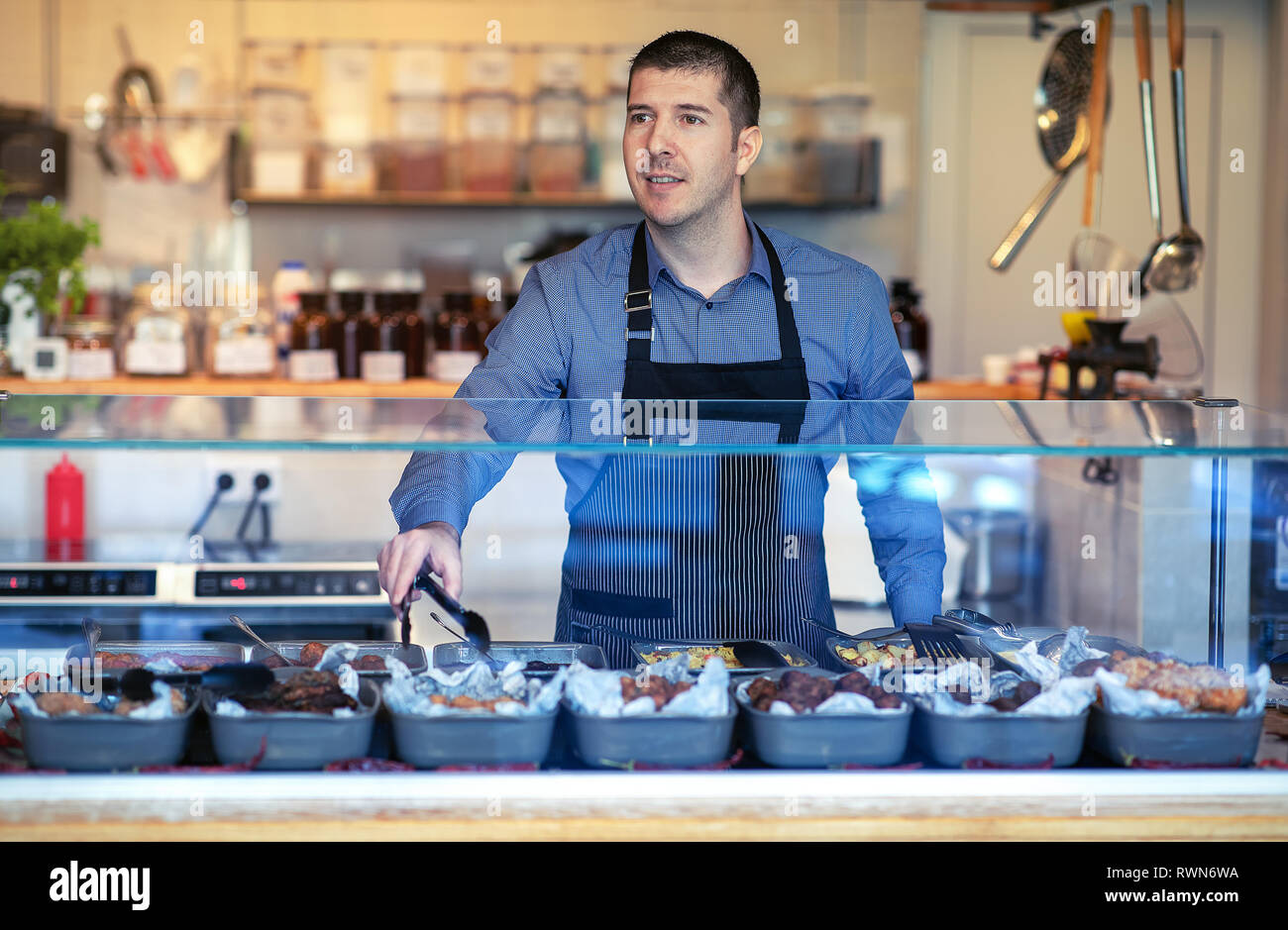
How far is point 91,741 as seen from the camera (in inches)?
51.8

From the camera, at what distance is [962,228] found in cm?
454

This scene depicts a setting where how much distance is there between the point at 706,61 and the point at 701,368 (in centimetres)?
45

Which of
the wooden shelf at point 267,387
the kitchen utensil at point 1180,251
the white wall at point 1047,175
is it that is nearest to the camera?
the kitchen utensil at point 1180,251

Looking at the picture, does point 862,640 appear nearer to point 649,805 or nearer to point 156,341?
point 649,805

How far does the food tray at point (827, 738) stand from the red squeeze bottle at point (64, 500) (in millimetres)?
2394

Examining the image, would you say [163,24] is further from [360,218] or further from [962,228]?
[962,228]

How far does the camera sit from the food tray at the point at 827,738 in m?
1.34

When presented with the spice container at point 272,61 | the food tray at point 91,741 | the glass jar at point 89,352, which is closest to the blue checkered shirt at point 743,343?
the food tray at point 91,741

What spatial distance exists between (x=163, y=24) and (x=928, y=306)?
2643mm

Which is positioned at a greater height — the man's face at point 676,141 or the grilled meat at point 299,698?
the man's face at point 676,141

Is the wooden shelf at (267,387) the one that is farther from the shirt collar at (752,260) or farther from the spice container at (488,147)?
the shirt collar at (752,260)

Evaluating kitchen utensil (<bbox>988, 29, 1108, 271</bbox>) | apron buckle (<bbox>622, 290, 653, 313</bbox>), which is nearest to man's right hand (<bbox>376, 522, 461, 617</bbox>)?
apron buckle (<bbox>622, 290, 653, 313</bbox>)

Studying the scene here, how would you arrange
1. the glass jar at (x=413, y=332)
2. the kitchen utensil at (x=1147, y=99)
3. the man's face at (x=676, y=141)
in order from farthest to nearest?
the glass jar at (x=413, y=332) < the kitchen utensil at (x=1147, y=99) < the man's face at (x=676, y=141)

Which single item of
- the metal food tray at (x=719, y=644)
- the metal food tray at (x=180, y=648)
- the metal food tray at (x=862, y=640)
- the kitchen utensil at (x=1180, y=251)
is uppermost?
the kitchen utensil at (x=1180, y=251)
